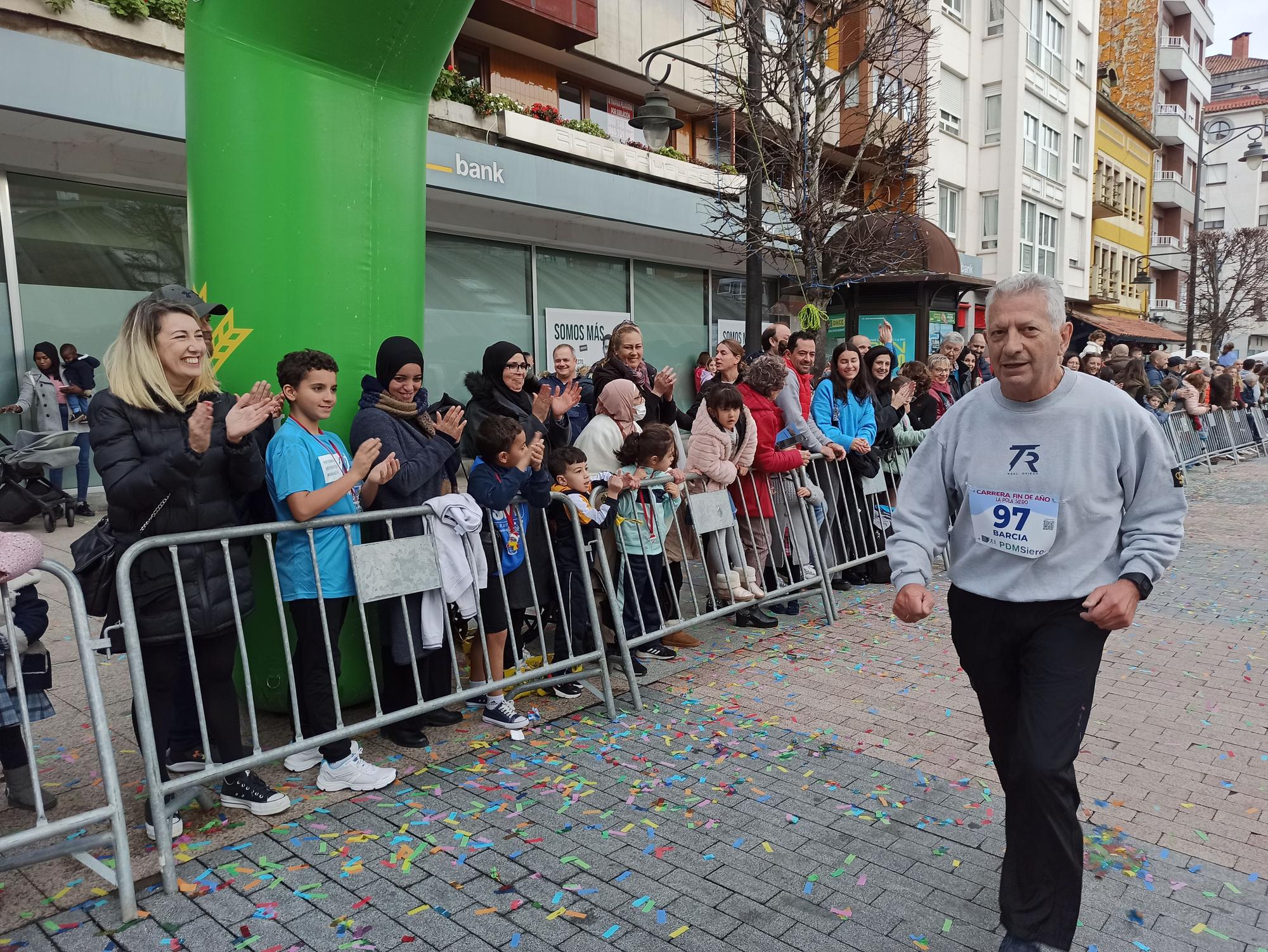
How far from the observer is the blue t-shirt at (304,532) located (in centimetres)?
388

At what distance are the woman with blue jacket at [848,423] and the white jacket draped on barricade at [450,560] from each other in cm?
379

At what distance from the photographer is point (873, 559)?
795cm

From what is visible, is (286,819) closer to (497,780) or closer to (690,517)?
(497,780)

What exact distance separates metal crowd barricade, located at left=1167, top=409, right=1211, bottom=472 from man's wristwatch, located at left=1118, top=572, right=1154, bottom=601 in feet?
47.0

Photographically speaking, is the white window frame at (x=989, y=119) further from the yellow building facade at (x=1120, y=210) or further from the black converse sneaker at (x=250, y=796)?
the black converse sneaker at (x=250, y=796)

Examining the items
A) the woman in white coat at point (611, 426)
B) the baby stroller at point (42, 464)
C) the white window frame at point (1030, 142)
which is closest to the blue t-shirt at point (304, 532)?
the woman in white coat at point (611, 426)

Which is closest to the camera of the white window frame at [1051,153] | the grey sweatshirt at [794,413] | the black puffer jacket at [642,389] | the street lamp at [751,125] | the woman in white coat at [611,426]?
the woman in white coat at [611,426]

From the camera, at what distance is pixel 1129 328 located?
37000mm

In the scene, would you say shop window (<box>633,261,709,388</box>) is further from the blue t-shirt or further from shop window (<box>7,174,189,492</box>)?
the blue t-shirt

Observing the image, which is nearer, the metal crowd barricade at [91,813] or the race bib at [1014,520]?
the race bib at [1014,520]

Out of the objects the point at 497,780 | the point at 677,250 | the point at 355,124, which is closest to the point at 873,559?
the point at 497,780

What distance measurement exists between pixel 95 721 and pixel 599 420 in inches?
135

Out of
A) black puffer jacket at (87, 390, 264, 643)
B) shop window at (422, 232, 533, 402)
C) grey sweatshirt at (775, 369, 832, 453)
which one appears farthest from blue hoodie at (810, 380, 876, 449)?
shop window at (422, 232, 533, 402)

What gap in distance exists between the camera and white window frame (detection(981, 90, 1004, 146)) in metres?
28.8
